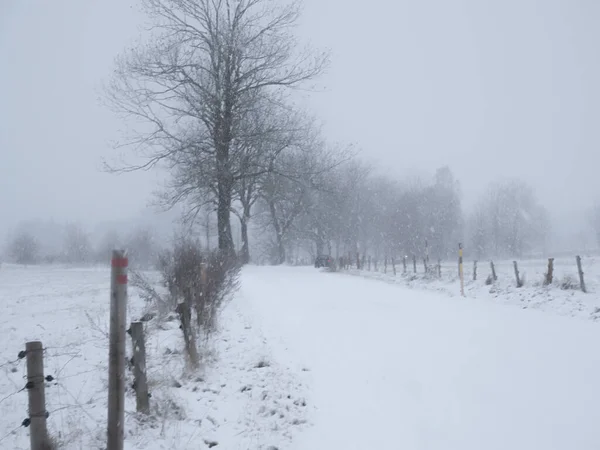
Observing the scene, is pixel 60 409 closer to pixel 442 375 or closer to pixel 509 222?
pixel 442 375

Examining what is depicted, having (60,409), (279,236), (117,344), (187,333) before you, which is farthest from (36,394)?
(279,236)

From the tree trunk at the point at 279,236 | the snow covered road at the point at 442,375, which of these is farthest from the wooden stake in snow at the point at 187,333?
the tree trunk at the point at 279,236

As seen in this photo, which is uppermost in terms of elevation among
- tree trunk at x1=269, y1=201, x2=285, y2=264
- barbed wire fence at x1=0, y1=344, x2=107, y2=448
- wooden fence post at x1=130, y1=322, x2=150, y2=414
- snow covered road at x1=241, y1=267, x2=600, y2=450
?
tree trunk at x1=269, y1=201, x2=285, y2=264

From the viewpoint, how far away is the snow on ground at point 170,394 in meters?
4.07

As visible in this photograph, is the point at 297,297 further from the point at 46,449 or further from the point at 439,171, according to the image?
the point at 439,171

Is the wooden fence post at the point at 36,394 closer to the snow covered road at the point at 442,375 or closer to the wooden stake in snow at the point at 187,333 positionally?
the snow covered road at the point at 442,375

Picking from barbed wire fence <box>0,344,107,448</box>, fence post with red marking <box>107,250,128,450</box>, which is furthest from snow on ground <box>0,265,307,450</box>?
fence post with red marking <box>107,250,128,450</box>

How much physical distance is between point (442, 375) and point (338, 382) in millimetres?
1367

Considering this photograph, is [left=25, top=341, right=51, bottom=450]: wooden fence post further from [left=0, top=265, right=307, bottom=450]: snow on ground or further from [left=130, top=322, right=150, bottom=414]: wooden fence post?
[left=130, top=322, right=150, bottom=414]: wooden fence post

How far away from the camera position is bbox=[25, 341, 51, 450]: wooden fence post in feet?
10.4

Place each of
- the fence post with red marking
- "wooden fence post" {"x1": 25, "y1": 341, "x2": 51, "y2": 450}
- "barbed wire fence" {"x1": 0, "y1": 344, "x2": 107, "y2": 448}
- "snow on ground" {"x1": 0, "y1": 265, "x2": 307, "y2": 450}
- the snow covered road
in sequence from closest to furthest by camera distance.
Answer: the fence post with red marking
"wooden fence post" {"x1": 25, "y1": 341, "x2": 51, "y2": 450}
"barbed wire fence" {"x1": 0, "y1": 344, "x2": 107, "y2": 448}
"snow on ground" {"x1": 0, "y1": 265, "x2": 307, "y2": 450}
the snow covered road

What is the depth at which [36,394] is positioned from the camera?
3230mm

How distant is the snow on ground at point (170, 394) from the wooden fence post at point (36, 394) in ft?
1.38

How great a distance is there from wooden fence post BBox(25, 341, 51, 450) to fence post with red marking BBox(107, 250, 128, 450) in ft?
2.08
